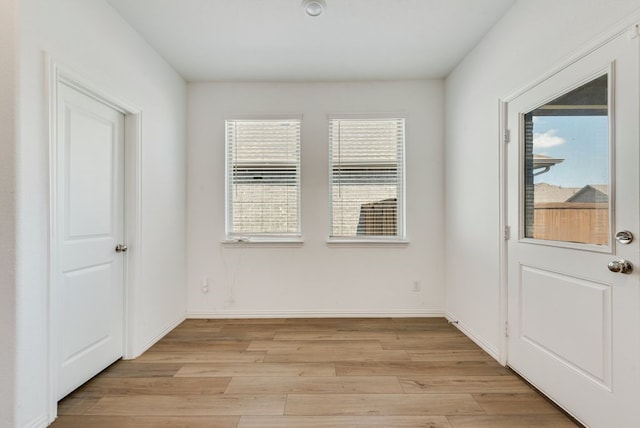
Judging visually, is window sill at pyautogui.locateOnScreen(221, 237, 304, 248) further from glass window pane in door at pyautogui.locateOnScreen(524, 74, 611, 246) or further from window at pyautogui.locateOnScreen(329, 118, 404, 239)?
glass window pane in door at pyautogui.locateOnScreen(524, 74, 611, 246)

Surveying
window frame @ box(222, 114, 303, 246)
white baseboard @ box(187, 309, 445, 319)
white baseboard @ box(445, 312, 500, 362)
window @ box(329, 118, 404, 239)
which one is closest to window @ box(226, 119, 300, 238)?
window frame @ box(222, 114, 303, 246)

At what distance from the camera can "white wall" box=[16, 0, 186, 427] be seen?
5.38 feet

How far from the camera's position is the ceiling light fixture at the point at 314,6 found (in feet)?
7.43

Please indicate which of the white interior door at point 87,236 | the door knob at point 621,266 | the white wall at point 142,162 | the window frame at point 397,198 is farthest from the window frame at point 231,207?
the door knob at point 621,266

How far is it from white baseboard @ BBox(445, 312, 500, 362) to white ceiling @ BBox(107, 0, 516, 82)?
2631 millimetres

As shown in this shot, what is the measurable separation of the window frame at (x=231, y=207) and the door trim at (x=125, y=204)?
1.06 meters

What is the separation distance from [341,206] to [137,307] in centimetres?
220

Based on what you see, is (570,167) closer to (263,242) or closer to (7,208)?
(263,242)

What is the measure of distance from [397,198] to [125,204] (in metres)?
2.70

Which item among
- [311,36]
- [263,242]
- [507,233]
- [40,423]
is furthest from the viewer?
[263,242]

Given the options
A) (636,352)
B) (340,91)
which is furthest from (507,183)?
(340,91)

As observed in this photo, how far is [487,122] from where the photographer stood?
2.66 metres

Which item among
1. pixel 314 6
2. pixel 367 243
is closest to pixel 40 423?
pixel 367 243

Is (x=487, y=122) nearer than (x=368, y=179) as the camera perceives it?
Yes
